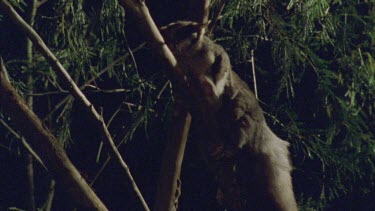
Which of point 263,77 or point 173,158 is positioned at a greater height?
point 173,158

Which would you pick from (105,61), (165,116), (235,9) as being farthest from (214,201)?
(235,9)

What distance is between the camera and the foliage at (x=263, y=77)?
2943 millimetres

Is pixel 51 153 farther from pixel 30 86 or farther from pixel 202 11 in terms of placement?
pixel 30 86

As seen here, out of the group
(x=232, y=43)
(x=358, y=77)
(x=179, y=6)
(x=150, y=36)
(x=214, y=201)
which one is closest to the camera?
A: (x=150, y=36)

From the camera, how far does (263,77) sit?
11.9 ft

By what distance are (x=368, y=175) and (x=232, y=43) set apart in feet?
3.86

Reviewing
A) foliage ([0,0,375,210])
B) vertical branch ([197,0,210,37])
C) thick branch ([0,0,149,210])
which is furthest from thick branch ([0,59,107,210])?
vertical branch ([197,0,210,37])

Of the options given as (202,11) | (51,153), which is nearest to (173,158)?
(51,153)

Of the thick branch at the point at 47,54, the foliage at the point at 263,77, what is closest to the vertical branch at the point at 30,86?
the foliage at the point at 263,77

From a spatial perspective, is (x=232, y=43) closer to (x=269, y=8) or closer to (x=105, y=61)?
(x=269, y=8)

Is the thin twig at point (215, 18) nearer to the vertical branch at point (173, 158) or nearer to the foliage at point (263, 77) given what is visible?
the foliage at point (263, 77)

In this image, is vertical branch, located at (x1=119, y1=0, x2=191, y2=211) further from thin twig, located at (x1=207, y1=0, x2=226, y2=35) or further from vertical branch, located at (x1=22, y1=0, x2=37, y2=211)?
vertical branch, located at (x1=22, y1=0, x2=37, y2=211)

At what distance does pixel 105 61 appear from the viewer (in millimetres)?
3385

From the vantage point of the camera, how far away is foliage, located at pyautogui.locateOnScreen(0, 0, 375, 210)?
2.94 meters
